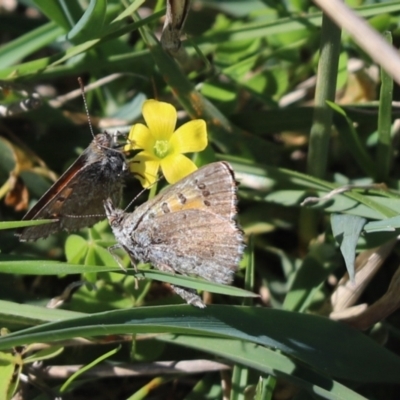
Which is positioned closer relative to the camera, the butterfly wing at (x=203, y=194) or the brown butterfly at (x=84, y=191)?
the butterfly wing at (x=203, y=194)

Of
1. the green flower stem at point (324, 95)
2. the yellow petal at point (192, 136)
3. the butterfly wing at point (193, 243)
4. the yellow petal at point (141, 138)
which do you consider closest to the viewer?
the butterfly wing at point (193, 243)

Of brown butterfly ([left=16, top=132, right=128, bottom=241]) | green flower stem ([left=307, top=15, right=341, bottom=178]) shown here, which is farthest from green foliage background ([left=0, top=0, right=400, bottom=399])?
brown butterfly ([left=16, top=132, right=128, bottom=241])

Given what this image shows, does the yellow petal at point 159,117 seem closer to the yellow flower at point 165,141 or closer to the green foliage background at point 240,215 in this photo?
the yellow flower at point 165,141

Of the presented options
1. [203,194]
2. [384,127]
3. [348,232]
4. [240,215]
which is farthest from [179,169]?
[384,127]

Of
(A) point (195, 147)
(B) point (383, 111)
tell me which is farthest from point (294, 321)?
(B) point (383, 111)

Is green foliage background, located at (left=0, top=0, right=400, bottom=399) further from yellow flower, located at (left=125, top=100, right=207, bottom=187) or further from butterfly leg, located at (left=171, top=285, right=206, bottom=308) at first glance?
yellow flower, located at (left=125, top=100, right=207, bottom=187)

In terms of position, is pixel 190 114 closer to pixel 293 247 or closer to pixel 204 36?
pixel 204 36

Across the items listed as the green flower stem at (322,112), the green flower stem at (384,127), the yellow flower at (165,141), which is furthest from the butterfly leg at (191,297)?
the green flower stem at (384,127)

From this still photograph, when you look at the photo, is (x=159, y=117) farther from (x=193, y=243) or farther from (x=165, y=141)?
(x=193, y=243)
